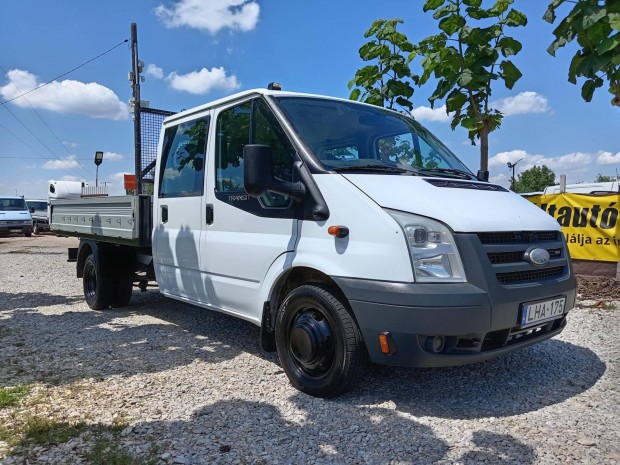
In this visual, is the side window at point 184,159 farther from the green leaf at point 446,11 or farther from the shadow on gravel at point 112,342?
the green leaf at point 446,11

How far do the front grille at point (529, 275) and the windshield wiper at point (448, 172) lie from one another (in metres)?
0.98

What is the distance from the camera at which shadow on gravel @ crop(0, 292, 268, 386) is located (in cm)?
405

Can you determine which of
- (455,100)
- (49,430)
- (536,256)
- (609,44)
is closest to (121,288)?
(49,430)

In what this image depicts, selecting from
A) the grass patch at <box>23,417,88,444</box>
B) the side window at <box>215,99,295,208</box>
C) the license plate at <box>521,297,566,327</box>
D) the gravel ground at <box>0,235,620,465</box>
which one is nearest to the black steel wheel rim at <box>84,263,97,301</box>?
the gravel ground at <box>0,235,620,465</box>

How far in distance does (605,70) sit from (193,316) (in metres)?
6.12

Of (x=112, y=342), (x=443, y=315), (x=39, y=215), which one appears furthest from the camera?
(x=39, y=215)

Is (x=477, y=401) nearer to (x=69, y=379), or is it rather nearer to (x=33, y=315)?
(x=69, y=379)

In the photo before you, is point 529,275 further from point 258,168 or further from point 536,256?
point 258,168

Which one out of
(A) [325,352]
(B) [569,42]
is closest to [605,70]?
(B) [569,42]

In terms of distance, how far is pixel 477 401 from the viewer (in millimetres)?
3354

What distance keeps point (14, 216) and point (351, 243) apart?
24965 millimetres

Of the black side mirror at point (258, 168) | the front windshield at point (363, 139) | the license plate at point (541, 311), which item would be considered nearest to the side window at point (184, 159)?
the front windshield at point (363, 139)

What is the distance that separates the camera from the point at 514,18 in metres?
7.34

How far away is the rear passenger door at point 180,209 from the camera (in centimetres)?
448
